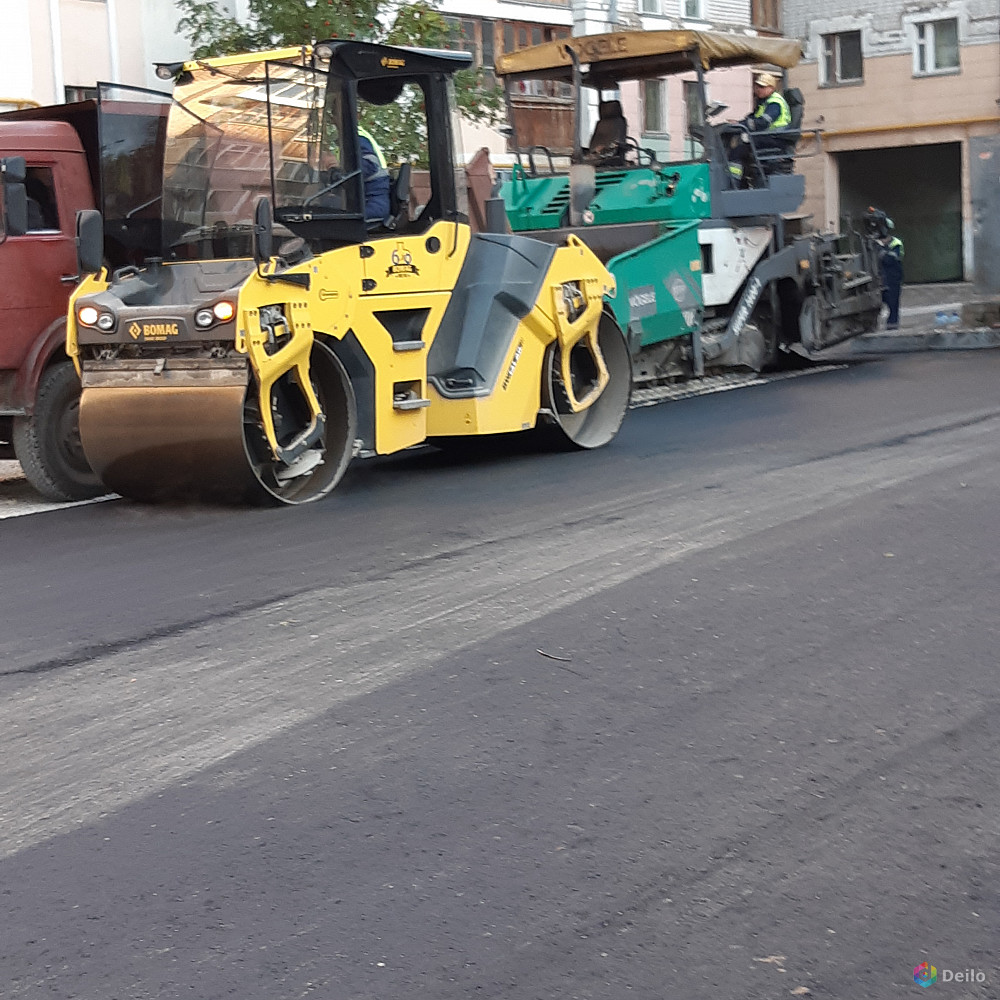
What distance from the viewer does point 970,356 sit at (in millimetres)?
17672

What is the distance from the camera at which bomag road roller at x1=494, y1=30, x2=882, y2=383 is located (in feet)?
48.0

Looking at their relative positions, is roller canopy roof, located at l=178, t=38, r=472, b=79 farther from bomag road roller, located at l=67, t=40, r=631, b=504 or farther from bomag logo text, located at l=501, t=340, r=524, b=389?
bomag logo text, located at l=501, t=340, r=524, b=389

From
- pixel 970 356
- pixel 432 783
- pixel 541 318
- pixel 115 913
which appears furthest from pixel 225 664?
pixel 970 356

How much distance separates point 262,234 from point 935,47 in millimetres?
31738

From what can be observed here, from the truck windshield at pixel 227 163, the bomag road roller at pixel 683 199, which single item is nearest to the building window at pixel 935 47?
the bomag road roller at pixel 683 199

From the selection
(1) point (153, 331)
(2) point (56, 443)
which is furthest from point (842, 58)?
(1) point (153, 331)

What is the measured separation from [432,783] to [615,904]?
0.89 meters

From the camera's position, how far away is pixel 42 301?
32.3 feet

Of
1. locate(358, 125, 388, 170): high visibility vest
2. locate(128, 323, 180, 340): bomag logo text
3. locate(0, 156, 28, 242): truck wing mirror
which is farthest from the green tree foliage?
locate(128, 323, 180, 340): bomag logo text

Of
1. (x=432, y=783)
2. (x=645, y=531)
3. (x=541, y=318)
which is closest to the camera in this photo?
(x=432, y=783)

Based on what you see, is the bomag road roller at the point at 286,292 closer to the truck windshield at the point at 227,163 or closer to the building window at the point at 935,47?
the truck windshield at the point at 227,163

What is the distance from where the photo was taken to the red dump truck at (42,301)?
9.77 metres

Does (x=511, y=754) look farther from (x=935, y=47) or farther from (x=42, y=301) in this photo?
(x=935, y=47)

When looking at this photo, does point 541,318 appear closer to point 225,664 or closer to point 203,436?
point 203,436
